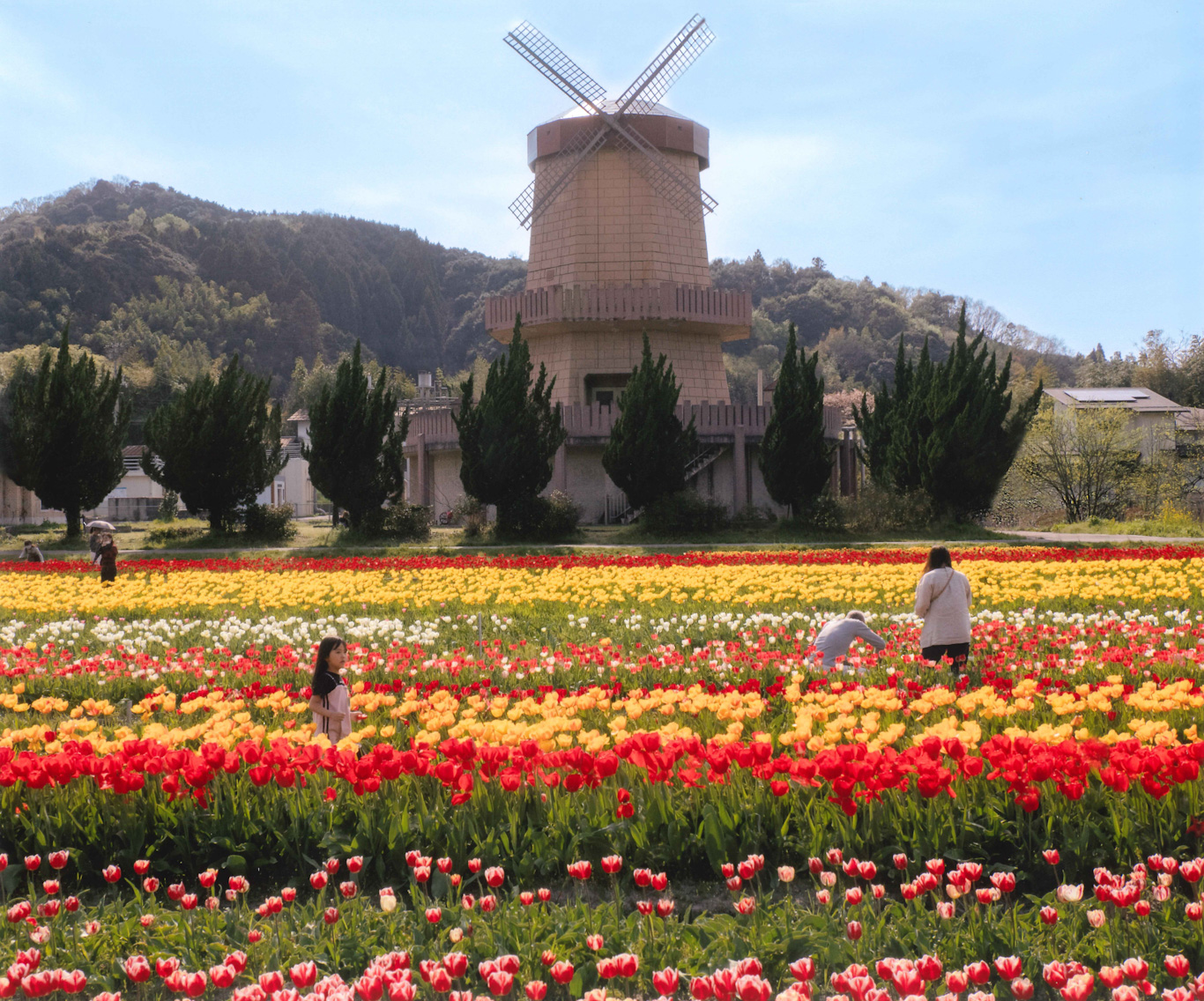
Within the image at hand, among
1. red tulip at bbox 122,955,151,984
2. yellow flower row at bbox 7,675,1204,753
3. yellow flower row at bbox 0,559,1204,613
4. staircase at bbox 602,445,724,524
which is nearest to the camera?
red tulip at bbox 122,955,151,984

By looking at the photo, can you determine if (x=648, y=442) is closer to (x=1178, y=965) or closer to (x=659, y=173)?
(x=659, y=173)

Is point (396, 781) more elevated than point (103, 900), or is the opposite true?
point (396, 781)

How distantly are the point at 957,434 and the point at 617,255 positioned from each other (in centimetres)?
1259

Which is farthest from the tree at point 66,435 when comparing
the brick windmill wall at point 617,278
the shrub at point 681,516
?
the shrub at point 681,516

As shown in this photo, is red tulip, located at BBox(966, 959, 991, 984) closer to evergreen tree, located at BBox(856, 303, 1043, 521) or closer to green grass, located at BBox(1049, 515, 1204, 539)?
evergreen tree, located at BBox(856, 303, 1043, 521)

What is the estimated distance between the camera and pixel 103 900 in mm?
4309

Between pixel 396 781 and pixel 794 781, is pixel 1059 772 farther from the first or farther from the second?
pixel 396 781

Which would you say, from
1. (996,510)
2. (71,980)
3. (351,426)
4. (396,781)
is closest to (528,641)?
(396,781)

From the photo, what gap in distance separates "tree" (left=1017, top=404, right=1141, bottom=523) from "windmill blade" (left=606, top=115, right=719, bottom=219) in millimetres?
15705

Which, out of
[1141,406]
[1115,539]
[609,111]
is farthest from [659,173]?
[1141,406]

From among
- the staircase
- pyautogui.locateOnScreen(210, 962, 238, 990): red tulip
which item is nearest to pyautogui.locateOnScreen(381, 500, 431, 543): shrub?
the staircase

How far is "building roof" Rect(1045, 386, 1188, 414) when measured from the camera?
2140 inches

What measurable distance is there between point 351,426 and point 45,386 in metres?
8.81

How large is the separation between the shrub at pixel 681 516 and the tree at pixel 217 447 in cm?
1084
